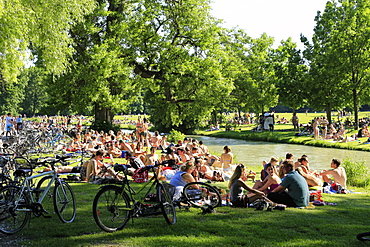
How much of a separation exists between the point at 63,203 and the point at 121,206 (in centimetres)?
115

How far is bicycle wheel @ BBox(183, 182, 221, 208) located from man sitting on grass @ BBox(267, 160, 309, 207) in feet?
4.93

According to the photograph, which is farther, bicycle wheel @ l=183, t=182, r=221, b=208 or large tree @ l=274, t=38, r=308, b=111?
large tree @ l=274, t=38, r=308, b=111

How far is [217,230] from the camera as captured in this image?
660cm

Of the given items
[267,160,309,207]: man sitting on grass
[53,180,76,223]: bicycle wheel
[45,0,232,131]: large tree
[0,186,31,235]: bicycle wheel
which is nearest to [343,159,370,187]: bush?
[267,160,309,207]: man sitting on grass

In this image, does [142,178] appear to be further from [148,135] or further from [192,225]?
[148,135]

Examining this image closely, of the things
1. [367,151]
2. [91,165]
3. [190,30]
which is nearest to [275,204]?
[91,165]

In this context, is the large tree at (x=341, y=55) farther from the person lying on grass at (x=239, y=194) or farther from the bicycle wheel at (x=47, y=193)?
the bicycle wheel at (x=47, y=193)

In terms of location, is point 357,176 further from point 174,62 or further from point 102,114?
point 102,114

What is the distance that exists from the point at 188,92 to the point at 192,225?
89.3 ft

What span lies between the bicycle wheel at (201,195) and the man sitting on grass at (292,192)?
150 cm

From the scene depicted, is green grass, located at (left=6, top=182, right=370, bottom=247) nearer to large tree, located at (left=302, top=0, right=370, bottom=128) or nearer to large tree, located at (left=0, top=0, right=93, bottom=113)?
large tree, located at (left=0, top=0, right=93, bottom=113)

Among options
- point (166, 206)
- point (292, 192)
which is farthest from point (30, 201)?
point (292, 192)

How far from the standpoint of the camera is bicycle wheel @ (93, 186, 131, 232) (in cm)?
626

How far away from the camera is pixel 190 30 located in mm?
31234
